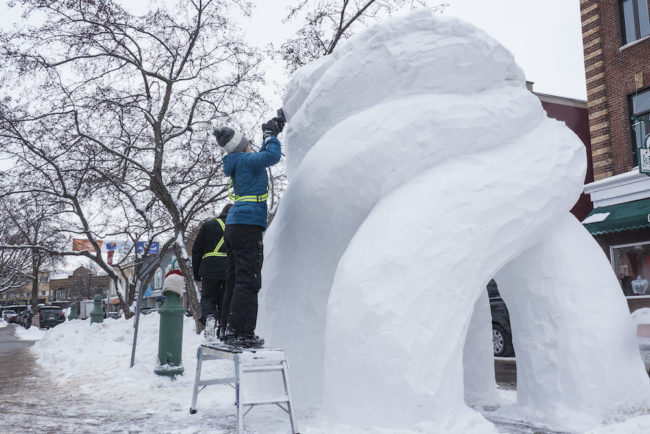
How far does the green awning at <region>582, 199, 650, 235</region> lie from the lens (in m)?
12.4

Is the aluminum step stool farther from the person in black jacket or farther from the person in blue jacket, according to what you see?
the person in black jacket

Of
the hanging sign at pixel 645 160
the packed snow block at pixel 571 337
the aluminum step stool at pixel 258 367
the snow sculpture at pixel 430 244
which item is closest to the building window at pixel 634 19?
the hanging sign at pixel 645 160

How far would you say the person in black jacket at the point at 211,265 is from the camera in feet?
19.6

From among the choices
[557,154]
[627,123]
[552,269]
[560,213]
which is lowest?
[552,269]

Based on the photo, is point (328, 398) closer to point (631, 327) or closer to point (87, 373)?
point (631, 327)

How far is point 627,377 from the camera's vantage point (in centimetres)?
430

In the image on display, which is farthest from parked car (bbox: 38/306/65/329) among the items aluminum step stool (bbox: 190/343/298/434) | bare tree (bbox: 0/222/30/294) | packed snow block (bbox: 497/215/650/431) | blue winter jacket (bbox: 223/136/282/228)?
packed snow block (bbox: 497/215/650/431)

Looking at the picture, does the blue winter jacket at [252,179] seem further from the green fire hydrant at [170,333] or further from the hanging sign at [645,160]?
the hanging sign at [645,160]

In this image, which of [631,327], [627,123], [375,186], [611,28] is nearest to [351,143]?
[375,186]

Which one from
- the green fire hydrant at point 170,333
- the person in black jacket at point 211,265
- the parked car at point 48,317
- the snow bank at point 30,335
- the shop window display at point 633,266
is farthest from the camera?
the parked car at point 48,317

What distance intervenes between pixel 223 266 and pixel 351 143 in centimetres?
226

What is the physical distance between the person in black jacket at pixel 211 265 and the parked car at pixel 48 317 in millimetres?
29485

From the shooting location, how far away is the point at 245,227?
4375 millimetres

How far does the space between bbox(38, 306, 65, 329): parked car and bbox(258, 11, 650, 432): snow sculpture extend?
31071mm
